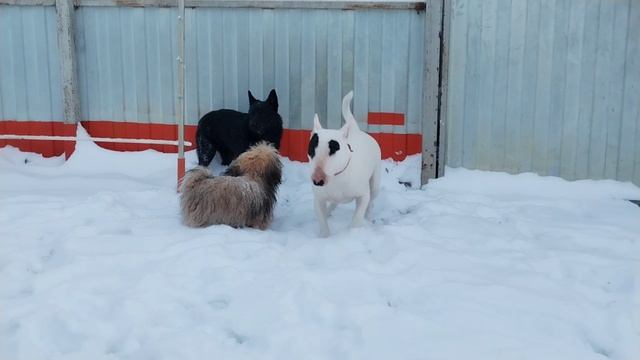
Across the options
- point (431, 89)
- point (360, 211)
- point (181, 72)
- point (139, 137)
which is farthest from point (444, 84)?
point (139, 137)

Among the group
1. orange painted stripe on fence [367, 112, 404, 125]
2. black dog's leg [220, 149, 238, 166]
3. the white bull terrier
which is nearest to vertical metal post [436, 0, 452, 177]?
orange painted stripe on fence [367, 112, 404, 125]

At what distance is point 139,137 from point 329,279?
3.85m

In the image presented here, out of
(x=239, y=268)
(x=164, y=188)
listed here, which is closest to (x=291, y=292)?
(x=239, y=268)

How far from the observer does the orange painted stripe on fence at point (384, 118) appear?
22.1 feet

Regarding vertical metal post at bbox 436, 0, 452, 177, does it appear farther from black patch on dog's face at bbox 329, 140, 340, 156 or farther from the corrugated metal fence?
black patch on dog's face at bbox 329, 140, 340, 156

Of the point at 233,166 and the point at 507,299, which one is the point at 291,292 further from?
the point at 233,166

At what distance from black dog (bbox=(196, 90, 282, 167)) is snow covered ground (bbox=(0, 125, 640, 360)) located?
709mm

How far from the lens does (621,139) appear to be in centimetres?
629

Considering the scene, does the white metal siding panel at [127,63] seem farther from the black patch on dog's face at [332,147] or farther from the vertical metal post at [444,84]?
the black patch on dog's face at [332,147]

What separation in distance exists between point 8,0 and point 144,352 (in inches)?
206

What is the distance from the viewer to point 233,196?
522 cm

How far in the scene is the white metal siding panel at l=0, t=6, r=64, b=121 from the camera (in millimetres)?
7266

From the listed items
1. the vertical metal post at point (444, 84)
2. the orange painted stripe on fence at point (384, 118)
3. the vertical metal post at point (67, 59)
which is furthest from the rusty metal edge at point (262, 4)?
the orange painted stripe on fence at point (384, 118)

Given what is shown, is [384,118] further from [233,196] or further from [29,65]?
[29,65]
